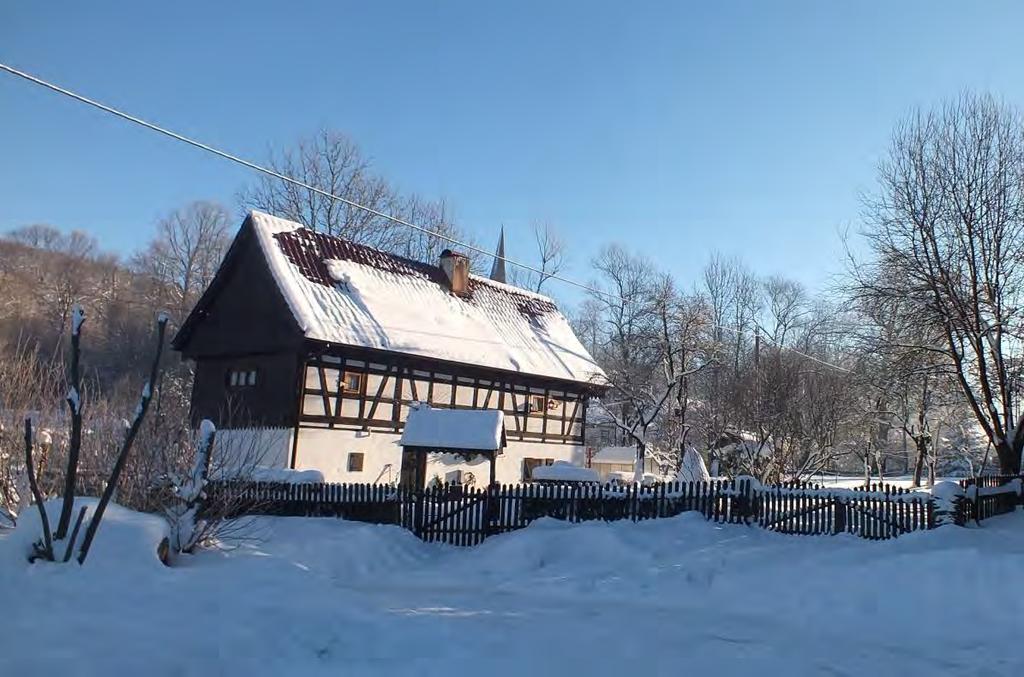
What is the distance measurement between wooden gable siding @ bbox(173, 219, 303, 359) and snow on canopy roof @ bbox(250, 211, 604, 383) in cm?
74

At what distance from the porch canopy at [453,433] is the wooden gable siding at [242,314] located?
5653 mm

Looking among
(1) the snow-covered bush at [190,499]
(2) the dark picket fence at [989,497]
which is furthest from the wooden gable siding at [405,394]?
(2) the dark picket fence at [989,497]

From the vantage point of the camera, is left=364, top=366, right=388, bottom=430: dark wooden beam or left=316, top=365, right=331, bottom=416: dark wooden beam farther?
left=364, top=366, right=388, bottom=430: dark wooden beam

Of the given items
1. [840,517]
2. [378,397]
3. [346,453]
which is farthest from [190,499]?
[378,397]

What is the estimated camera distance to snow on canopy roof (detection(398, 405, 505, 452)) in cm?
2003

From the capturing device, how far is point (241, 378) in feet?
85.9

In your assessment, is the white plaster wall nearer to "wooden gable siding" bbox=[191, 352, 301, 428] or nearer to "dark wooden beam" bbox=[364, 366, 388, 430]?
"dark wooden beam" bbox=[364, 366, 388, 430]

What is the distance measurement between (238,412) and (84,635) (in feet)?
62.9

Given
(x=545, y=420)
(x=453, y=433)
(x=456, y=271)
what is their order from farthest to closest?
(x=456, y=271)
(x=545, y=420)
(x=453, y=433)

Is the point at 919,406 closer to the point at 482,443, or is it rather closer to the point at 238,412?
the point at 482,443

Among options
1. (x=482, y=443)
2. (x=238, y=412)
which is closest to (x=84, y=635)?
(x=482, y=443)

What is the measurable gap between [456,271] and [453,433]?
13.0 m

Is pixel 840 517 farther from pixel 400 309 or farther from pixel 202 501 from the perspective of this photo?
pixel 400 309

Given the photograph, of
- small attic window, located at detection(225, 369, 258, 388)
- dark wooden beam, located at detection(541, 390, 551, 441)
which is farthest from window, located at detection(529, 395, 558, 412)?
small attic window, located at detection(225, 369, 258, 388)
